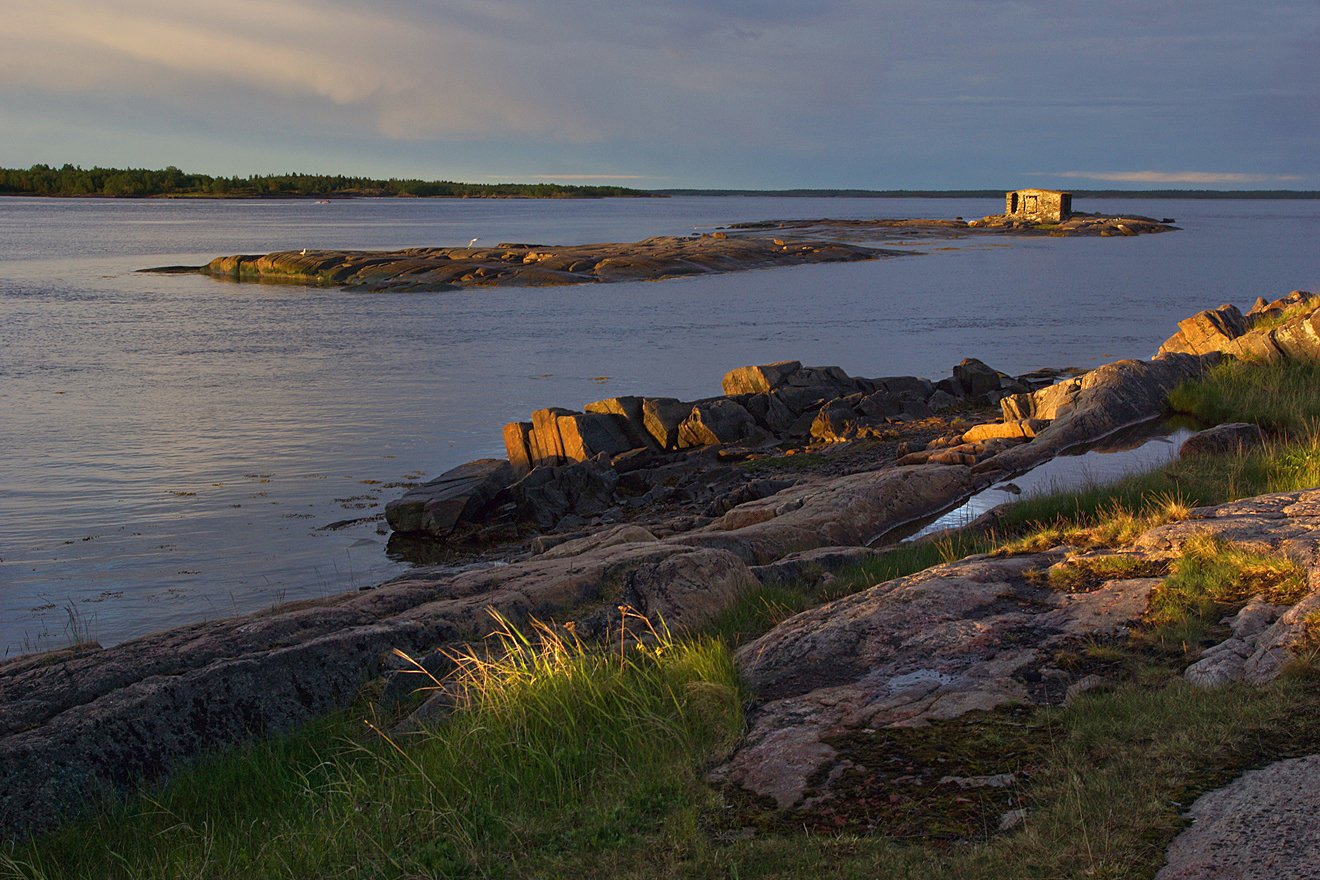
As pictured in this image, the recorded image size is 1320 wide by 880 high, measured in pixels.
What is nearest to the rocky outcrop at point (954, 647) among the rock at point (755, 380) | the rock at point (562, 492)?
the rock at point (562, 492)

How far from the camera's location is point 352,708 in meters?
7.09

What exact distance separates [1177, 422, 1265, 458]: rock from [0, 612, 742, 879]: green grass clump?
9879 millimetres

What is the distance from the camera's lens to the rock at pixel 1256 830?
3455 mm

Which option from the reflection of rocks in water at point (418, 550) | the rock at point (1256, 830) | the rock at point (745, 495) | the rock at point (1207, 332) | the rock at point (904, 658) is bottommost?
the reflection of rocks in water at point (418, 550)

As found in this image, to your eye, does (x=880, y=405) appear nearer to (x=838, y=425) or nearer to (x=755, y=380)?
(x=838, y=425)

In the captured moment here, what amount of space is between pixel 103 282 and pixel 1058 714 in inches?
2644

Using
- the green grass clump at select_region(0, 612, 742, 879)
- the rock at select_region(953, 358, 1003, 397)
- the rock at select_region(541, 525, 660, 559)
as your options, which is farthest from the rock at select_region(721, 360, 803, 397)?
the green grass clump at select_region(0, 612, 742, 879)

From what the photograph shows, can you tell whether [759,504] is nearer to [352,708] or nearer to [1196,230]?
[352,708]

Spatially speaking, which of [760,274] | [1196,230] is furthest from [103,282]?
[1196,230]

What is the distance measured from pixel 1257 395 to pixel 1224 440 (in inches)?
161

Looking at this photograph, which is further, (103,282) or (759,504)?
(103,282)

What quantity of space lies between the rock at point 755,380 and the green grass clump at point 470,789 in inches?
692

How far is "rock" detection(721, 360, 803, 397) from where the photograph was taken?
24031 mm

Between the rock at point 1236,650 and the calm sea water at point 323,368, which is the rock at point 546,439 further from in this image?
the rock at point 1236,650
